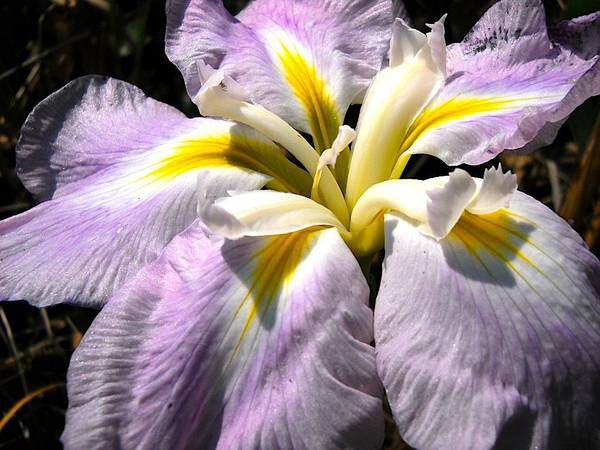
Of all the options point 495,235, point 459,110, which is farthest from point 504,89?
point 495,235

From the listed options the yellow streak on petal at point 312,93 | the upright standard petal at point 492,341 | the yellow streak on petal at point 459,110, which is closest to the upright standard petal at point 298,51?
the yellow streak on petal at point 312,93

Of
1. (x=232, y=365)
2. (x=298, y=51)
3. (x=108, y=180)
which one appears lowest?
(x=232, y=365)

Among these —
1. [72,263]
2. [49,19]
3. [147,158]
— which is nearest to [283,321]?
[72,263]

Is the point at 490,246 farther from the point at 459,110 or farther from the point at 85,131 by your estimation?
the point at 85,131

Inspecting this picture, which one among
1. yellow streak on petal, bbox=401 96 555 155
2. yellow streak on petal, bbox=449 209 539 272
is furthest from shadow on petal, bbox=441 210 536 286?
yellow streak on petal, bbox=401 96 555 155

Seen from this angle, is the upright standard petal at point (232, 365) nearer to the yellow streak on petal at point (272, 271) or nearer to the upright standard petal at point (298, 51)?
the yellow streak on petal at point (272, 271)

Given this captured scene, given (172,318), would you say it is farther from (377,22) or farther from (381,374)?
(377,22)

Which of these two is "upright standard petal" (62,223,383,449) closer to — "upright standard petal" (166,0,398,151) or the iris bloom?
the iris bloom
